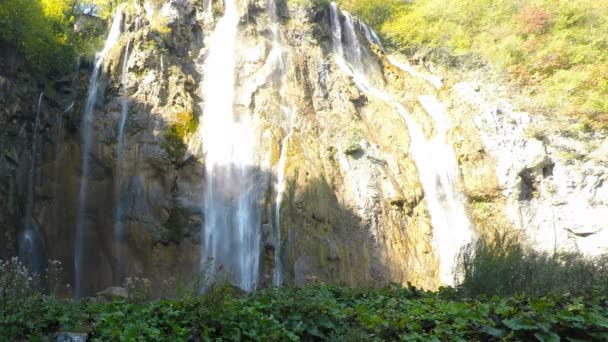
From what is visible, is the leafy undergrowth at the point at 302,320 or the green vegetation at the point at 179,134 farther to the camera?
the green vegetation at the point at 179,134

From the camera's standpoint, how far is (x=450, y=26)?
23875mm

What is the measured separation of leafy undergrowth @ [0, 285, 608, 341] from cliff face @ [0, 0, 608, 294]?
333 inches

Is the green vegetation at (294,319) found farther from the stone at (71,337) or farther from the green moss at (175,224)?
the green moss at (175,224)

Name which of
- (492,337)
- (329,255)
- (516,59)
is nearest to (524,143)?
(516,59)

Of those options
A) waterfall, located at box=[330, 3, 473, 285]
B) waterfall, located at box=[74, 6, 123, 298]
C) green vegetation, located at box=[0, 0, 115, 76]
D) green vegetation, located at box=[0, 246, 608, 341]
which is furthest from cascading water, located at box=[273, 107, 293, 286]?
green vegetation, located at box=[0, 0, 115, 76]

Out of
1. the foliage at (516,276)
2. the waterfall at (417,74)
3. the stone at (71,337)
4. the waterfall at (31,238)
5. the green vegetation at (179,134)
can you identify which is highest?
the waterfall at (417,74)

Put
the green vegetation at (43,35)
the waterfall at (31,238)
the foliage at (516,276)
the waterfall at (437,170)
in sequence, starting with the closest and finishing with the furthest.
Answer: the foliage at (516,276) < the waterfall at (31,238) < the waterfall at (437,170) < the green vegetation at (43,35)

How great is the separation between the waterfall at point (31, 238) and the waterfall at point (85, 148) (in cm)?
100

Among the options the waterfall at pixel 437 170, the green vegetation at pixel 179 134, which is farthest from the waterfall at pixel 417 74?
the green vegetation at pixel 179 134

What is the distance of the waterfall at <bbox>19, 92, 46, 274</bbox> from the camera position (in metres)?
14.2

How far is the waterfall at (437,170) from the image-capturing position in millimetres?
15523

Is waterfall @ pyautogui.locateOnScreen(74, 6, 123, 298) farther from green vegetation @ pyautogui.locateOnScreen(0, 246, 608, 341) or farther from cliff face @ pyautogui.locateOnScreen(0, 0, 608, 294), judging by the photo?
green vegetation @ pyautogui.locateOnScreen(0, 246, 608, 341)

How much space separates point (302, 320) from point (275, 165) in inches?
416

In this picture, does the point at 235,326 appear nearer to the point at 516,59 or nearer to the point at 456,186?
the point at 456,186
